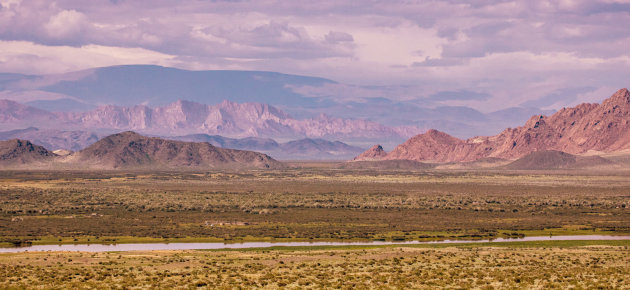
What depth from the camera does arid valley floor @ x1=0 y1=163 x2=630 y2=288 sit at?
1569 inches

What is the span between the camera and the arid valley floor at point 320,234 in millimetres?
39844

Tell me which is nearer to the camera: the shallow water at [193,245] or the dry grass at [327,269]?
the dry grass at [327,269]

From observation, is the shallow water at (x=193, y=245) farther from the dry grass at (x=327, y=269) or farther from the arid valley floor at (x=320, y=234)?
the dry grass at (x=327, y=269)

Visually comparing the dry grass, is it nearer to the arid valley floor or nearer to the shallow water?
the arid valley floor

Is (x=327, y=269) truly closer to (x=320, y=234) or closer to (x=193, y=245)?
(x=193, y=245)

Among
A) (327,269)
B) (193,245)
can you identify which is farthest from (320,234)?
(327,269)

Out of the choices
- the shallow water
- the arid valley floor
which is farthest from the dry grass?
the shallow water

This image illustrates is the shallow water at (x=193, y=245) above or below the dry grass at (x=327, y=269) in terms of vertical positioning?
Result: below

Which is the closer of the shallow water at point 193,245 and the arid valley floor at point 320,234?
the arid valley floor at point 320,234

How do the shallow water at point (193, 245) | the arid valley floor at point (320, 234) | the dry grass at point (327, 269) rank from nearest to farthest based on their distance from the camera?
the dry grass at point (327, 269) < the arid valley floor at point (320, 234) < the shallow water at point (193, 245)

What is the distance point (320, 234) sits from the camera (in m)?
72.1

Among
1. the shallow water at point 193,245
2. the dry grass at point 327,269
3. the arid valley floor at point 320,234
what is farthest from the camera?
the shallow water at point 193,245

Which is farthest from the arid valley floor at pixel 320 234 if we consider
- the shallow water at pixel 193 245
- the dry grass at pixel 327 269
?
the shallow water at pixel 193 245

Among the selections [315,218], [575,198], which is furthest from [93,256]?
[575,198]
